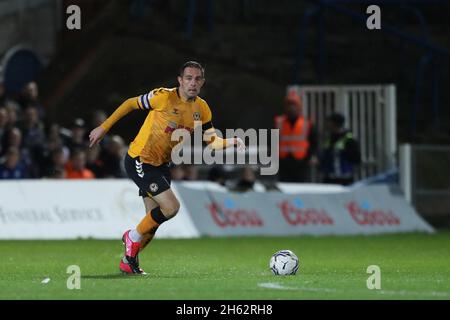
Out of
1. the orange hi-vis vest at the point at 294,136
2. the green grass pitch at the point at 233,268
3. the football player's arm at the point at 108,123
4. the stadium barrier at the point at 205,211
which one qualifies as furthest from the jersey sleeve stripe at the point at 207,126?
the orange hi-vis vest at the point at 294,136

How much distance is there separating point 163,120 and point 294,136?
9.37m

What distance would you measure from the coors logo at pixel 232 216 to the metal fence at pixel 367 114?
3.42m

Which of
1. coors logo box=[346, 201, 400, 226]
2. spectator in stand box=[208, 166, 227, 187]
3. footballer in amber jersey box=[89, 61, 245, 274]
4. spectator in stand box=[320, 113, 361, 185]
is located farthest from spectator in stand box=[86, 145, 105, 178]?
footballer in amber jersey box=[89, 61, 245, 274]

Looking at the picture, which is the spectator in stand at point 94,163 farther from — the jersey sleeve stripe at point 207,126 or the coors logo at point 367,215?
the jersey sleeve stripe at point 207,126

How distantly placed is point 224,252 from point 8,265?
11.6ft

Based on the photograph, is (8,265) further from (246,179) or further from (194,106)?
(246,179)

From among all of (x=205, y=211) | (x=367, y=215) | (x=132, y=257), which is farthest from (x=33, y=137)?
(x=132, y=257)

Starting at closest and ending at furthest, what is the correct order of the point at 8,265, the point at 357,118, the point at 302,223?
the point at 8,265
the point at 302,223
the point at 357,118

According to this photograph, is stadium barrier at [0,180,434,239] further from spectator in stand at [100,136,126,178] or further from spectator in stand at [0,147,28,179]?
spectator in stand at [100,136,126,178]

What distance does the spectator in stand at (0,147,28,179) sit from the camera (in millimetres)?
21203

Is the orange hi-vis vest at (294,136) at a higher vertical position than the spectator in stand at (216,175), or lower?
higher

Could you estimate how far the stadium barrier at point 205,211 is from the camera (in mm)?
20141
